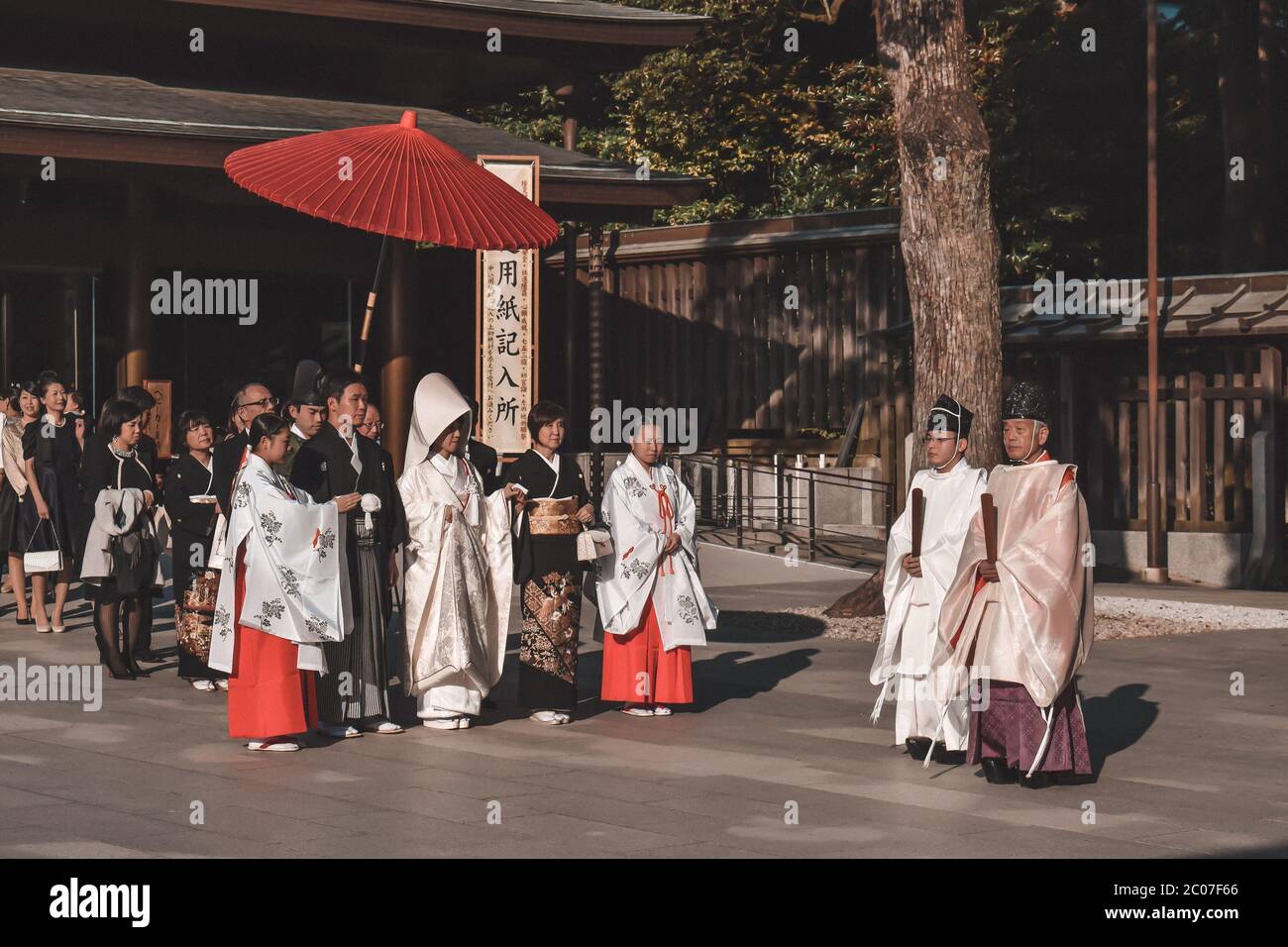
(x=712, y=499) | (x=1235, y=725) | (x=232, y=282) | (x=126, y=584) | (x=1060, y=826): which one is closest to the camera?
(x=1060, y=826)

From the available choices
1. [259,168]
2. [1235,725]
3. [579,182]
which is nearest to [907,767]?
[1235,725]

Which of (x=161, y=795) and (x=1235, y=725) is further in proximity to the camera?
(x=1235, y=725)

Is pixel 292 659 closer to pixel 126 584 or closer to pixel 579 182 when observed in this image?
pixel 126 584

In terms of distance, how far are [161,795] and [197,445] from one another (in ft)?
13.3

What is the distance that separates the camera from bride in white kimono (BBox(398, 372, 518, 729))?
9117mm

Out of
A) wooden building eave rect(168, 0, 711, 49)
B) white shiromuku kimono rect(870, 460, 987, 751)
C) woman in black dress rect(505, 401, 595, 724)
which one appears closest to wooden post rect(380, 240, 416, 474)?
wooden building eave rect(168, 0, 711, 49)

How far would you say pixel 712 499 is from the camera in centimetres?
2038

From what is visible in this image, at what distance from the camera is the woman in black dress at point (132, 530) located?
10.8m

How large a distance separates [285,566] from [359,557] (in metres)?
0.67

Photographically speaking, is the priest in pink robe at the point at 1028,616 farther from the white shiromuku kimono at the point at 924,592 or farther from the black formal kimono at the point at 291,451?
the black formal kimono at the point at 291,451

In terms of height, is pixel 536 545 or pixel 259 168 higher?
pixel 259 168

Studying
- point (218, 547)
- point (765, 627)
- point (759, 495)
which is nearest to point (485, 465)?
point (218, 547)

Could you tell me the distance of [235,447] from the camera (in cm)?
1012

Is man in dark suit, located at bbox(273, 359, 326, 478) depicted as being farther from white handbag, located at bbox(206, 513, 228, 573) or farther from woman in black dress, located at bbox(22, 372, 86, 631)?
woman in black dress, located at bbox(22, 372, 86, 631)
